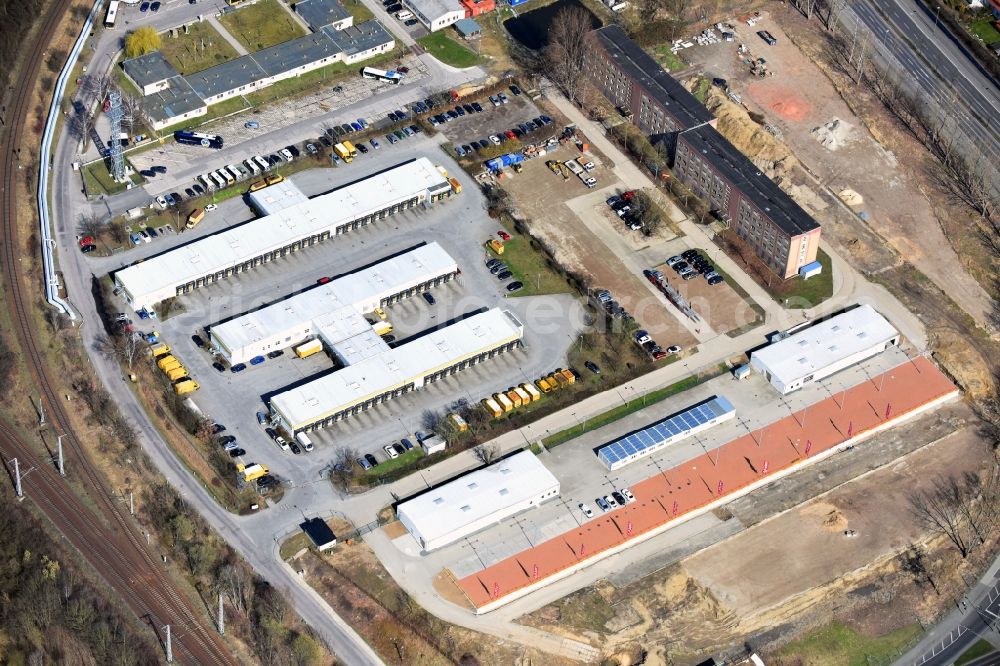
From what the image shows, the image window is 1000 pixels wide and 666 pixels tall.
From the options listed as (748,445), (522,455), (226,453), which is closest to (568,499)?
(522,455)

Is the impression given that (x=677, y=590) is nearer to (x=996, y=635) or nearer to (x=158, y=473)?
(x=996, y=635)

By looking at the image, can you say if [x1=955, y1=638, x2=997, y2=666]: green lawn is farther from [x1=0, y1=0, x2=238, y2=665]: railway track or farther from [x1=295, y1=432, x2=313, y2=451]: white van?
[x1=0, y1=0, x2=238, y2=665]: railway track

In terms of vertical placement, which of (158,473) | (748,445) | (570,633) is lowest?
(158,473)

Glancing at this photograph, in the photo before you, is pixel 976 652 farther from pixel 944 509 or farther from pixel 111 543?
pixel 111 543

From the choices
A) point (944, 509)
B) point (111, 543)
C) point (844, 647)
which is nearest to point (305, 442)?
point (111, 543)

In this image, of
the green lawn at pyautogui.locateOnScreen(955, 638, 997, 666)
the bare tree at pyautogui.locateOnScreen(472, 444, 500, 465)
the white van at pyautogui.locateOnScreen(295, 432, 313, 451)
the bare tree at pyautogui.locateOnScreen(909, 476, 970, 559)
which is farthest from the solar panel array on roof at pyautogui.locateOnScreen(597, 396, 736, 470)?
the green lawn at pyautogui.locateOnScreen(955, 638, 997, 666)

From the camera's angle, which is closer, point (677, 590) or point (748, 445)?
point (677, 590)

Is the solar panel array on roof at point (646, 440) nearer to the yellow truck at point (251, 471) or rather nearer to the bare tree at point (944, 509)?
the bare tree at point (944, 509)
